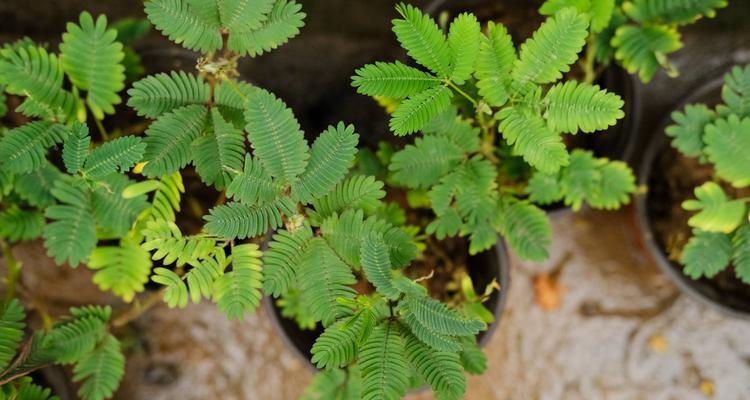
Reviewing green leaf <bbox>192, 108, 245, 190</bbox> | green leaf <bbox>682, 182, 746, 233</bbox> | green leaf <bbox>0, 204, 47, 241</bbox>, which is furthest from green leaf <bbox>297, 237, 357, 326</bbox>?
green leaf <bbox>682, 182, 746, 233</bbox>

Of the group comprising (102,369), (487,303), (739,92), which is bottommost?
(102,369)

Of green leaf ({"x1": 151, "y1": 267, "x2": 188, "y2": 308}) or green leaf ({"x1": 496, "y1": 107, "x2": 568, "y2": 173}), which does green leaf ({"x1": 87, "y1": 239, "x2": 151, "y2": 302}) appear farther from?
green leaf ({"x1": 496, "y1": 107, "x2": 568, "y2": 173})

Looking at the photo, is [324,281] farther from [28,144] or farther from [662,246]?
[662,246]

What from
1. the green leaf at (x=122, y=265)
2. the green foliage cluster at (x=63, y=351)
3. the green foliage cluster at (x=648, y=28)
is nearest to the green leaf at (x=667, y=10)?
the green foliage cluster at (x=648, y=28)

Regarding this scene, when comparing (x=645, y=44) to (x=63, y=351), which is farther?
(x=645, y=44)

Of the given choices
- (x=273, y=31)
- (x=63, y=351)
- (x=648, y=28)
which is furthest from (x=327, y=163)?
(x=648, y=28)
